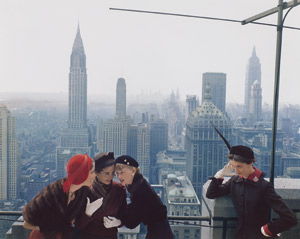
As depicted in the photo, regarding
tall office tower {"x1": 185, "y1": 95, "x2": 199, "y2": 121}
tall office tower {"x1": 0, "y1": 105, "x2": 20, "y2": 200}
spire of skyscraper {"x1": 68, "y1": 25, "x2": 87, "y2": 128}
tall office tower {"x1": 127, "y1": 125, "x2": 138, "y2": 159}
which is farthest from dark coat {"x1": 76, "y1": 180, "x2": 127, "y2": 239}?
spire of skyscraper {"x1": 68, "y1": 25, "x2": 87, "y2": 128}

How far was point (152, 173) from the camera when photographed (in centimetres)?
4334

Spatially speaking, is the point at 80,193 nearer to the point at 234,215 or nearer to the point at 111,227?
the point at 111,227

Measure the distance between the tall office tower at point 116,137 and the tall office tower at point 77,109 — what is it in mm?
4536

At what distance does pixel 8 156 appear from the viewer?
123 feet

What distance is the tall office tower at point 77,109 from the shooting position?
5066 cm

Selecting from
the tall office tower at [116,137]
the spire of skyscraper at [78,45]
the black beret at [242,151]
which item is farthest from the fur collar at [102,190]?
the spire of skyscraper at [78,45]

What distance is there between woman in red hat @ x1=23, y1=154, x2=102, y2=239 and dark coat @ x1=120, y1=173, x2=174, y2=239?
22cm

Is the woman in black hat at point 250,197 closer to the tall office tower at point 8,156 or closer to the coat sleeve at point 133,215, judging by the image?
the coat sleeve at point 133,215

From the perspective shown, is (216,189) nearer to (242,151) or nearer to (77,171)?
(242,151)

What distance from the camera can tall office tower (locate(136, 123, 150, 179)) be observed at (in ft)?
149

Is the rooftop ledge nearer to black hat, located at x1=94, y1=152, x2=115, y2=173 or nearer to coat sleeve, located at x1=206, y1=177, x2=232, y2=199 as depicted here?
coat sleeve, located at x1=206, y1=177, x2=232, y2=199

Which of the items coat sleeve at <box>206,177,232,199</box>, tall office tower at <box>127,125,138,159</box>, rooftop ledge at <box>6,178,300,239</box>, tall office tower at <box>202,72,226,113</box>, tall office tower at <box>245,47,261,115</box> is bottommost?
tall office tower at <box>127,125,138,159</box>

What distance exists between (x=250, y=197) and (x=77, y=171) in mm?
1105

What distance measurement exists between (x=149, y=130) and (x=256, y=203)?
47.2m
